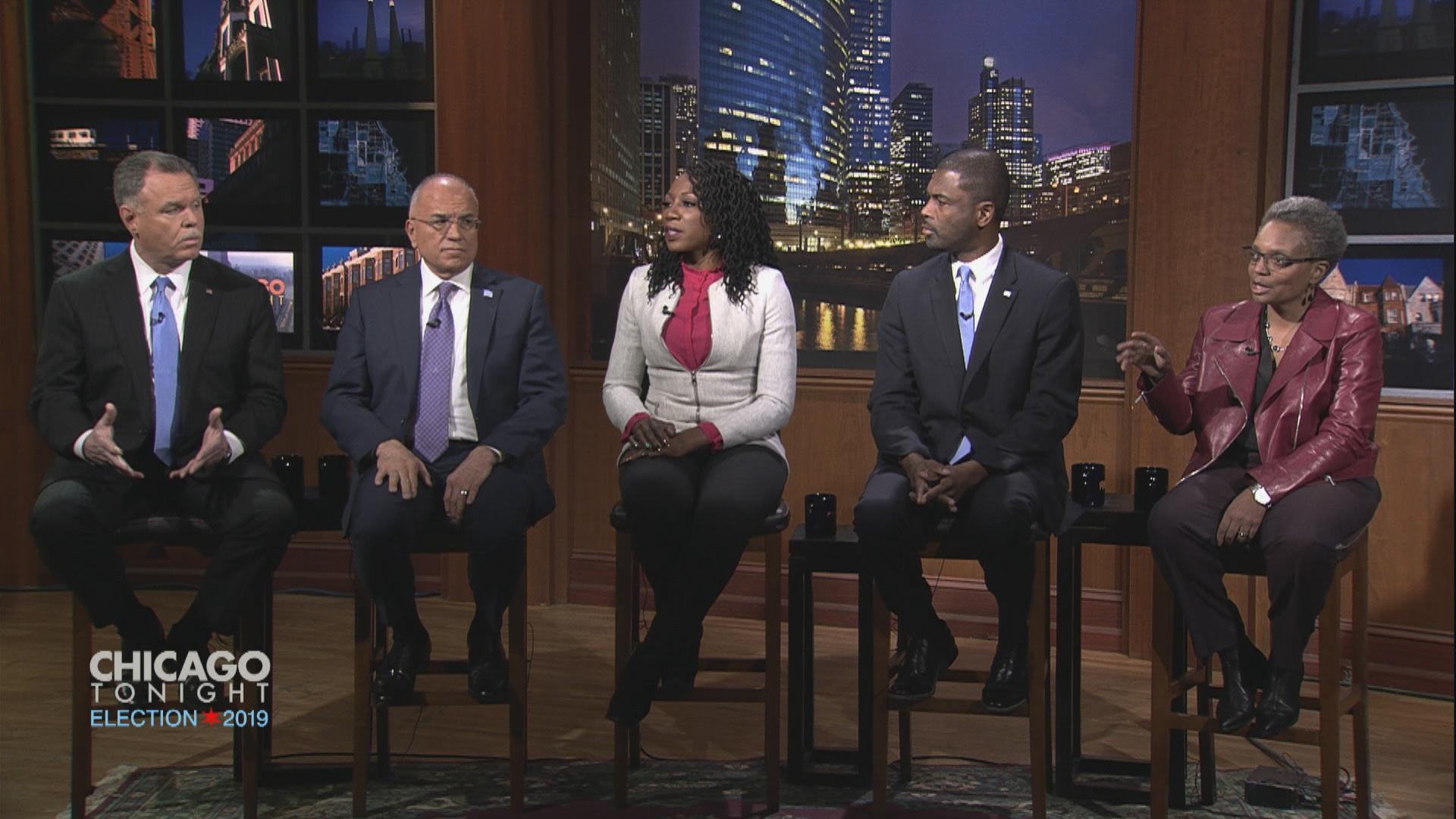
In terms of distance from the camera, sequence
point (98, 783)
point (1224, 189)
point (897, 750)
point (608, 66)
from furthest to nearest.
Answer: point (608, 66) < point (1224, 189) < point (897, 750) < point (98, 783)

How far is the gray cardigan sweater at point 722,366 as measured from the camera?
12.0ft

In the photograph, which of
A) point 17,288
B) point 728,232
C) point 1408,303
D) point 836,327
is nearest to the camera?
point 728,232

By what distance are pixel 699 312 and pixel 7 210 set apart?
342 cm

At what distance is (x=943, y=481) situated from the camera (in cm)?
338

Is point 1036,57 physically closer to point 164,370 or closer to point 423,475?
point 423,475

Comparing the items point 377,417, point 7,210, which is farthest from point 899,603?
point 7,210

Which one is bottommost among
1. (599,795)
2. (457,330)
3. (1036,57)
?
(599,795)

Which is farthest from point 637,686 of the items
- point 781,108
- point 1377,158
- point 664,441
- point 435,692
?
point 1377,158

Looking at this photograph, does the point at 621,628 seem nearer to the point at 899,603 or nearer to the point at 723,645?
the point at 899,603

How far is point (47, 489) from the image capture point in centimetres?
339

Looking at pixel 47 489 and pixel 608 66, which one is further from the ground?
pixel 608 66

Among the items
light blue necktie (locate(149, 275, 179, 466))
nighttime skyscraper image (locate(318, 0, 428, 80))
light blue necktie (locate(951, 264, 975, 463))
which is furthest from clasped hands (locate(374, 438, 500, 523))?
nighttime skyscraper image (locate(318, 0, 428, 80))

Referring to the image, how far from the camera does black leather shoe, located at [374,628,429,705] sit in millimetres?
3412

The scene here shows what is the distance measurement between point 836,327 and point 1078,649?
2087 mm
